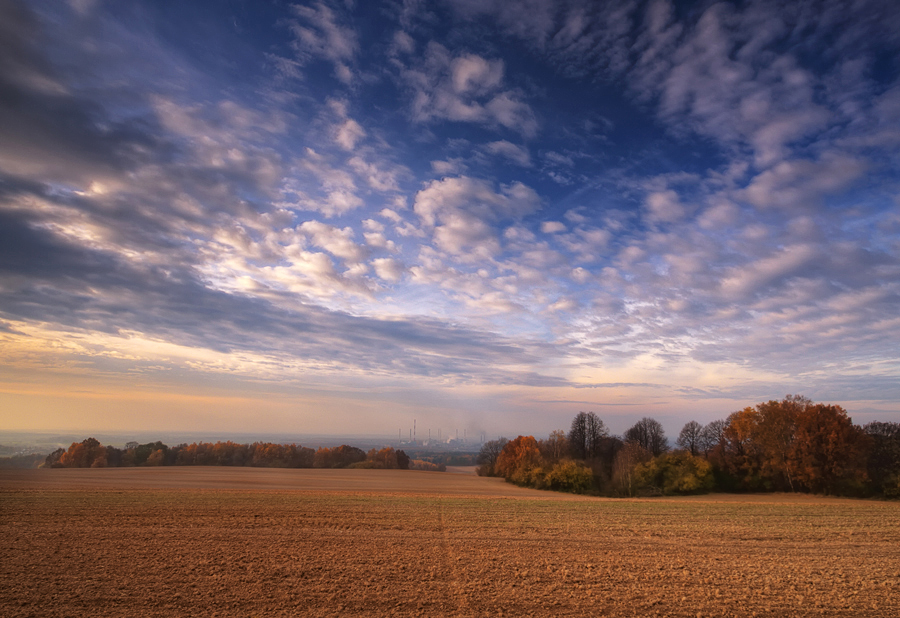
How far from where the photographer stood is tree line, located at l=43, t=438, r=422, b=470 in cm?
7081

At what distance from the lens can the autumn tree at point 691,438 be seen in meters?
67.0

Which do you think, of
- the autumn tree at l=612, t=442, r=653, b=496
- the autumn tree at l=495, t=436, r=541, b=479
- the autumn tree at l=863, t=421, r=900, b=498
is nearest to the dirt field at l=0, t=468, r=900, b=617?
the autumn tree at l=863, t=421, r=900, b=498

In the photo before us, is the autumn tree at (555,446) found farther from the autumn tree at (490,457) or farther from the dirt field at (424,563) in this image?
the dirt field at (424,563)

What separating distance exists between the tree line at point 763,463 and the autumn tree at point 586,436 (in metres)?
5.35

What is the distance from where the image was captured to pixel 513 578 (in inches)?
540

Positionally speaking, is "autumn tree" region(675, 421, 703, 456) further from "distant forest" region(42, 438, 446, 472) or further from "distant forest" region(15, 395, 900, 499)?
"distant forest" region(42, 438, 446, 472)

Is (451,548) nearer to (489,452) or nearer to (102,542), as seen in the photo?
(102,542)

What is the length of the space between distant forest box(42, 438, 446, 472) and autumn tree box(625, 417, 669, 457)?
53.3 m

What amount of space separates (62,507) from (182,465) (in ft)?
216

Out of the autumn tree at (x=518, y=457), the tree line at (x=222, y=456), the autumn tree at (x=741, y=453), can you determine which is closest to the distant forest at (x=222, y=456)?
the tree line at (x=222, y=456)

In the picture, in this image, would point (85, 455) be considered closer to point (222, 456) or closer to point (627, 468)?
point (222, 456)

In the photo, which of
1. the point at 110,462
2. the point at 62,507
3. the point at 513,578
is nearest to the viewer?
the point at 513,578

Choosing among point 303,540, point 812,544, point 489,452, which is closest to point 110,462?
point 489,452

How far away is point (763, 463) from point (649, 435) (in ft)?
76.8
